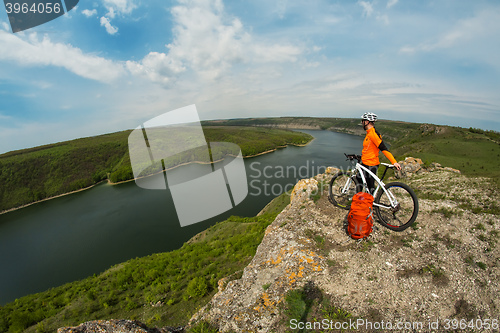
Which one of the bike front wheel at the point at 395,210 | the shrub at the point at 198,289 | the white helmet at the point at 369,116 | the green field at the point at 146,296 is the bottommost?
the green field at the point at 146,296

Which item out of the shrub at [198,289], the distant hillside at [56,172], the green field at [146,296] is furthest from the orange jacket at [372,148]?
the distant hillside at [56,172]

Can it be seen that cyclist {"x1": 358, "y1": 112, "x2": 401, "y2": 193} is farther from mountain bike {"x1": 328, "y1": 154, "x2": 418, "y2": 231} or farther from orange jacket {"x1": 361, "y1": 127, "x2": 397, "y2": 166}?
mountain bike {"x1": 328, "y1": 154, "x2": 418, "y2": 231}

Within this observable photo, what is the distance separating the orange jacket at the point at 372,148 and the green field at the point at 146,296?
279 inches

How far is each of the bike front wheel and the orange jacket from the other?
0.86 metres

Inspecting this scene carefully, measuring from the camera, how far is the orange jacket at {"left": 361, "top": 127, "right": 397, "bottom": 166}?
5.55 m

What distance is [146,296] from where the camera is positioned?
13305 millimetres

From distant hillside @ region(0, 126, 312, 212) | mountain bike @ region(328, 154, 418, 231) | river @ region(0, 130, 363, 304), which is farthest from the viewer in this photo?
distant hillside @ region(0, 126, 312, 212)

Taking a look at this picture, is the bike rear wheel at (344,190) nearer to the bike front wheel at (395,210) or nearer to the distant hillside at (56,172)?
the bike front wheel at (395,210)

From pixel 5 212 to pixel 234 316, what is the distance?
99.6 meters

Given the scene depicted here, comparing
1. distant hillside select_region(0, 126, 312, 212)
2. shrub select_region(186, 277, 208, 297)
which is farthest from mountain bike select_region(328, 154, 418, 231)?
distant hillside select_region(0, 126, 312, 212)

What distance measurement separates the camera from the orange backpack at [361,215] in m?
5.49

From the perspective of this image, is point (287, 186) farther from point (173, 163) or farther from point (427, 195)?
point (173, 163)

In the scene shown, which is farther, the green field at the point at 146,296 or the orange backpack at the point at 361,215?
the green field at the point at 146,296

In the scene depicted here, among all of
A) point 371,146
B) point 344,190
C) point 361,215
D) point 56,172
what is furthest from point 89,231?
point 56,172
